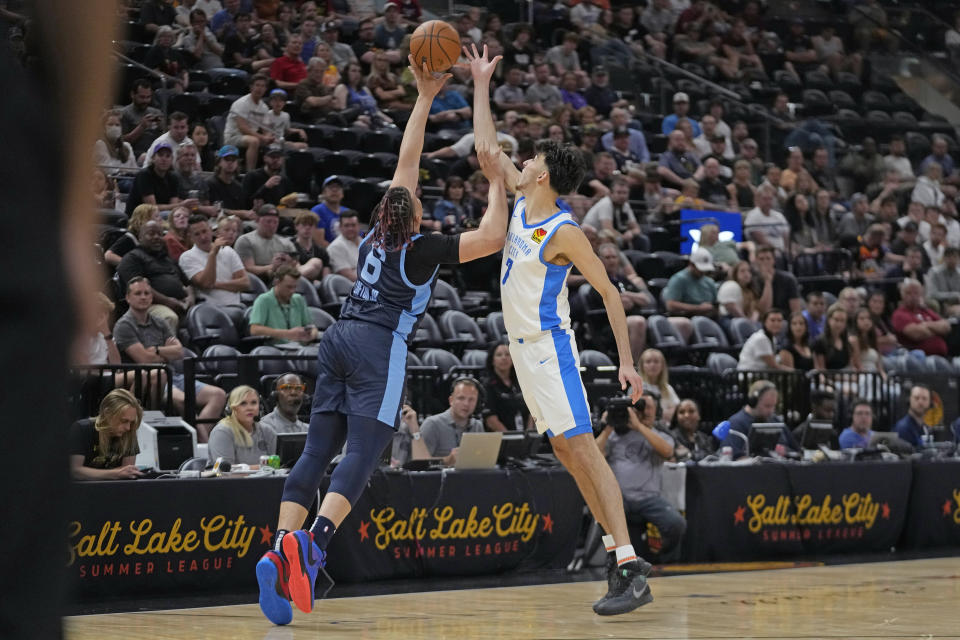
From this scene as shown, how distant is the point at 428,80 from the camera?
637 centimetres

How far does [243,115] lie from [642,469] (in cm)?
616

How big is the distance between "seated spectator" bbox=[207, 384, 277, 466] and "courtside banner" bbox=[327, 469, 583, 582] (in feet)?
2.93

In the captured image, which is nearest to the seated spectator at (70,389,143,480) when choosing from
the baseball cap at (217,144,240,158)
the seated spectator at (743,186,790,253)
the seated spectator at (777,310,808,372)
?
the baseball cap at (217,144,240,158)

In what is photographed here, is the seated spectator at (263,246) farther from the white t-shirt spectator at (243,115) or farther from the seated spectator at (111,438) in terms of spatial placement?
the seated spectator at (111,438)

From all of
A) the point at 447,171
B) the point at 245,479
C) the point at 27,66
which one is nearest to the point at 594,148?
the point at 447,171

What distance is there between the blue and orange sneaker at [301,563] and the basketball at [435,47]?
99.6 inches

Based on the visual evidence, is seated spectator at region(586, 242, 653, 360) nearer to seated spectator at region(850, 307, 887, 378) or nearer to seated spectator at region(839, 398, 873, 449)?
seated spectator at region(839, 398, 873, 449)

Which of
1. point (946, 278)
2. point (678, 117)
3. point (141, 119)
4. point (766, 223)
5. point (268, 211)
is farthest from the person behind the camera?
point (678, 117)

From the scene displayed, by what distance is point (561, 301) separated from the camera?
6.46 metres

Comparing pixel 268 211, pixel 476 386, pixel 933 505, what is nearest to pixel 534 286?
pixel 476 386

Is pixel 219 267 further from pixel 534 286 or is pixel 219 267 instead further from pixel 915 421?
pixel 915 421

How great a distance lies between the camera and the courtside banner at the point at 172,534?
285 inches

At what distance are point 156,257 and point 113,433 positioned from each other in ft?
10.00

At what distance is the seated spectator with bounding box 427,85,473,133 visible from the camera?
51.5 feet
